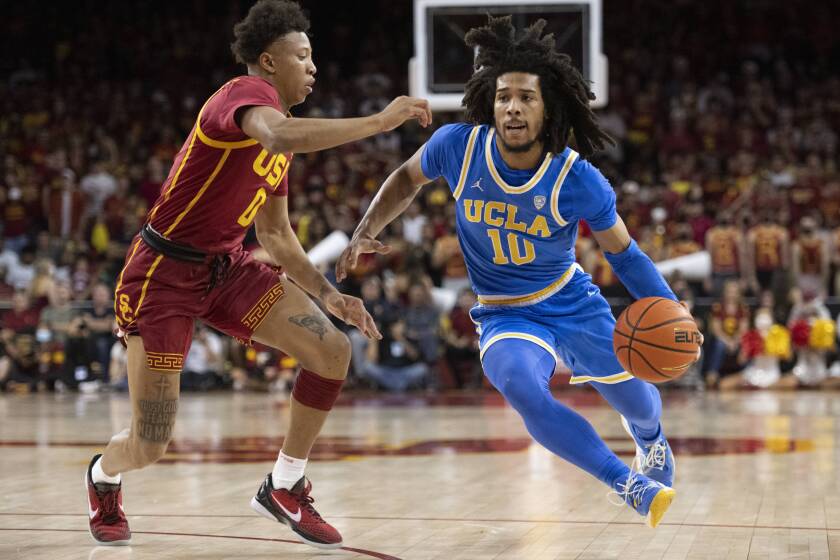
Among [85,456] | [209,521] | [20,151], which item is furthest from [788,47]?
[209,521]

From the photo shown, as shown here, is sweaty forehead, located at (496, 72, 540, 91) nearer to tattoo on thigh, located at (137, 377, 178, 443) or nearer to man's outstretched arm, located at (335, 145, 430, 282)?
man's outstretched arm, located at (335, 145, 430, 282)

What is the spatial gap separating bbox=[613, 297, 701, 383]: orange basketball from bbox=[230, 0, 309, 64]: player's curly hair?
181 cm

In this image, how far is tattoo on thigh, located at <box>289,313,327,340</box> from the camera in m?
5.12

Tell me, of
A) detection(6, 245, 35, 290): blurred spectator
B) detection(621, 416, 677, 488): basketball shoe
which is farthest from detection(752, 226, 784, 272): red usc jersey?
detection(621, 416, 677, 488): basketball shoe

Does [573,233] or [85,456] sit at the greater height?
[573,233]

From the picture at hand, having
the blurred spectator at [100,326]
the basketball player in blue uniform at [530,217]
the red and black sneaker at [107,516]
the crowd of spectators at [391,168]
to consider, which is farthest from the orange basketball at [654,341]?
Result: the blurred spectator at [100,326]

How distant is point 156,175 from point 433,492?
39.6 feet

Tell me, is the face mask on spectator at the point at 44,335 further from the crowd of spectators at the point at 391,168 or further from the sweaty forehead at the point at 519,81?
the sweaty forehead at the point at 519,81

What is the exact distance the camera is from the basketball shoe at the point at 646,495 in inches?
178

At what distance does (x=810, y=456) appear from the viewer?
8.05 m

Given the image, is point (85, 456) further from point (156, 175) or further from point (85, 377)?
point (156, 175)

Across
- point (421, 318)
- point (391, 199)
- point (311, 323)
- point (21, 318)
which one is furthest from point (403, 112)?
point (21, 318)

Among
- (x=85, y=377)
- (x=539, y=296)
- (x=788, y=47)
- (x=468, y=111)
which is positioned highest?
(x=788, y=47)

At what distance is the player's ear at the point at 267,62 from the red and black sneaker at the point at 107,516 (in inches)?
75.1
